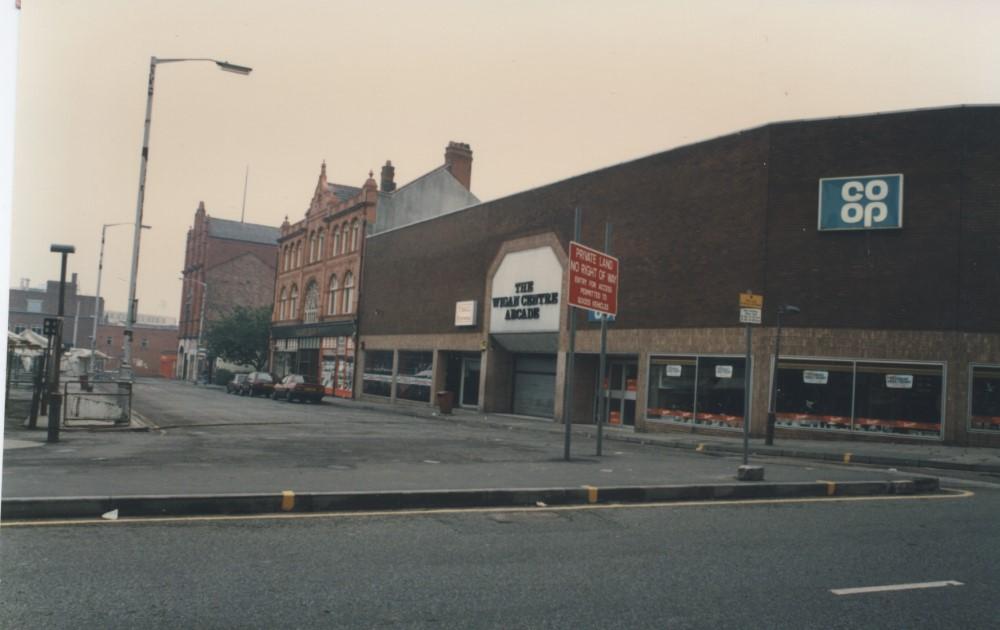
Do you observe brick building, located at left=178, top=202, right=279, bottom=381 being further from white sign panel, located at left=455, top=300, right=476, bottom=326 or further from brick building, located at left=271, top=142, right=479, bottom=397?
white sign panel, located at left=455, top=300, right=476, bottom=326

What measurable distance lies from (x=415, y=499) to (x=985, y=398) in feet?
55.1

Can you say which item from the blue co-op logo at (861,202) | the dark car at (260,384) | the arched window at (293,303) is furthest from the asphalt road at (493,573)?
the arched window at (293,303)

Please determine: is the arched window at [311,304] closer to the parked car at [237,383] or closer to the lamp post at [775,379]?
the parked car at [237,383]

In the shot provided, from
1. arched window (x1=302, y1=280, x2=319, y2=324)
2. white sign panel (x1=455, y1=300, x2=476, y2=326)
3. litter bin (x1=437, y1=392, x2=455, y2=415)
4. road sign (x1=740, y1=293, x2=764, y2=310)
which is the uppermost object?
arched window (x1=302, y1=280, x2=319, y2=324)

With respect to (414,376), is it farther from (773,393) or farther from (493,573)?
(493,573)

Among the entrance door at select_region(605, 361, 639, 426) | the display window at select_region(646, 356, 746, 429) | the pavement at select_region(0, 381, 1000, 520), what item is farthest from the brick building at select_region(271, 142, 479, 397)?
the pavement at select_region(0, 381, 1000, 520)

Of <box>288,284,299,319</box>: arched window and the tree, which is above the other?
<box>288,284,299,319</box>: arched window

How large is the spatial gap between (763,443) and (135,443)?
15058mm

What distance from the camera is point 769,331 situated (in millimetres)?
22062

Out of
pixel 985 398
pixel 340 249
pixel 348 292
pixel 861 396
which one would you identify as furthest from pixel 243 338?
pixel 985 398

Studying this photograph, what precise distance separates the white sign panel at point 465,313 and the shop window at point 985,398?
19869 millimetres

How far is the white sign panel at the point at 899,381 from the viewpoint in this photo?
66.4 ft

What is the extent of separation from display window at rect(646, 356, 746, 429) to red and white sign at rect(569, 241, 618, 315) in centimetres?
973

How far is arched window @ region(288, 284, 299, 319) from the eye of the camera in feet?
189
